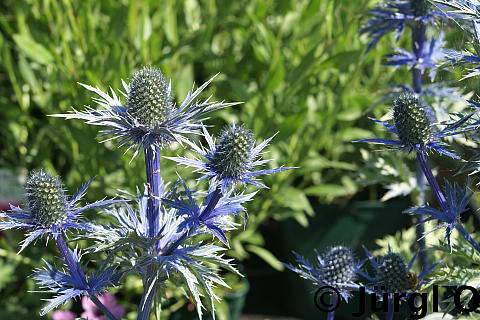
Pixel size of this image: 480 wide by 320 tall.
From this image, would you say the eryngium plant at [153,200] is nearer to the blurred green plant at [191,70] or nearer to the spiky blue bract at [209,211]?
the spiky blue bract at [209,211]

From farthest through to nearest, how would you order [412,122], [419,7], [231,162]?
[419,7] → [412,122] → [231,162]

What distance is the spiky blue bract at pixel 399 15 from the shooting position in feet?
3.63

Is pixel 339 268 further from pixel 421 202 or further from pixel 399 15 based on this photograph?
pixel 399 15

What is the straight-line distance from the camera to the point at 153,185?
822 millimetres

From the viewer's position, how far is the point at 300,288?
6.10 ft

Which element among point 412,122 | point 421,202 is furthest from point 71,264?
point 421,202

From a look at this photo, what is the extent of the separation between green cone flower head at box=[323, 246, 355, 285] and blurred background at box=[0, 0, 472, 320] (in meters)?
0.44

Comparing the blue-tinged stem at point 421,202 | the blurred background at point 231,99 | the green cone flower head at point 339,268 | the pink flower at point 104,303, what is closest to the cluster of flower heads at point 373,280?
the green cone flower head at point 339,268

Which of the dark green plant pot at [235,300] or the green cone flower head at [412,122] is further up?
the green cone flower head at [412,122]

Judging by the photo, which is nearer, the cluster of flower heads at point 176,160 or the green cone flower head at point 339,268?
the cluster of flower heads at point 176,160

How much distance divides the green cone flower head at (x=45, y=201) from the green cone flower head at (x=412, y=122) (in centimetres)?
55

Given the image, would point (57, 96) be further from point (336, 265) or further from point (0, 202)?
point (336, 265)

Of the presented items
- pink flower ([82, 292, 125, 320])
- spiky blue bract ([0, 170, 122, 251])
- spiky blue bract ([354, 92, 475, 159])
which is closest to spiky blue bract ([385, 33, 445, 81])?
spiky blue bract ([354, 92, 475, 159])

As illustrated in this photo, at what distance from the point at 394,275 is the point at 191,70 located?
96 centimetres
